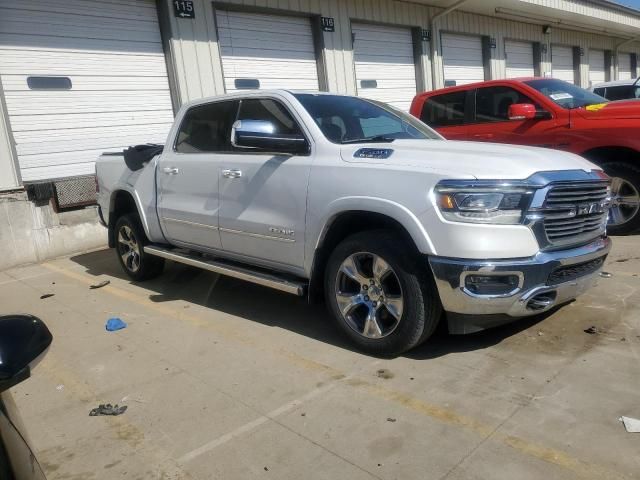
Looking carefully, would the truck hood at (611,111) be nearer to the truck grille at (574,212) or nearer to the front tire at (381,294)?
the truck grille at (574,212)

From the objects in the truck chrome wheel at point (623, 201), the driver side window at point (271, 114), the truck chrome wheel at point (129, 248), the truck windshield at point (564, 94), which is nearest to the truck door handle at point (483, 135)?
the truck windshield at point (564, 94)

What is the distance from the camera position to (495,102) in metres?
7.65

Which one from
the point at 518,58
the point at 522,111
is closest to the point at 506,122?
the point at 522,111

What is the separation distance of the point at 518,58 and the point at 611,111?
12.4 metres

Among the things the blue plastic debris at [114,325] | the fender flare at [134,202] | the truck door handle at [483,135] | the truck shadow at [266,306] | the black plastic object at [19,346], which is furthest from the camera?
the truck door handle at [483,135]

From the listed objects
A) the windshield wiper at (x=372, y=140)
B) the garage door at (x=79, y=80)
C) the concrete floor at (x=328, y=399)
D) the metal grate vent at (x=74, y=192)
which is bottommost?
the concrete floor at (x=328, y=399)

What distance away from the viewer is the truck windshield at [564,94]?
709 cm

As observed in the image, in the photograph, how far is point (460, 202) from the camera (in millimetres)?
3289

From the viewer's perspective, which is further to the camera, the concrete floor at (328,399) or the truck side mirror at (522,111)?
the truck side mirror at (522,111)

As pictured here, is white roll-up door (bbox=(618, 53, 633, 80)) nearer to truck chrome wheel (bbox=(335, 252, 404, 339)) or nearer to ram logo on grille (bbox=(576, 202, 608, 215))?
ram logo on grille (bbox=(576, 202, 608, 215))

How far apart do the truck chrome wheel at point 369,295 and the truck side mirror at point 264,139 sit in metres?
0.94

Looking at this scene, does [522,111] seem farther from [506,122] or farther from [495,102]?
[495,102]

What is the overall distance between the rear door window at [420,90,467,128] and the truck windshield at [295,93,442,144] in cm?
332

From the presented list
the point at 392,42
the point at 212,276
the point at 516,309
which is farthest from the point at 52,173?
the point at 392,42
